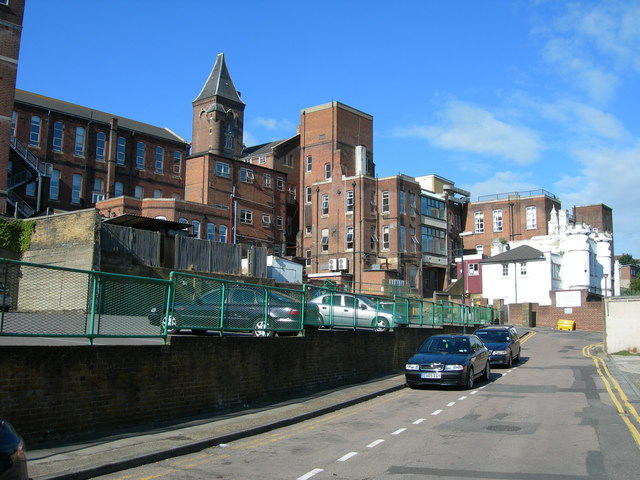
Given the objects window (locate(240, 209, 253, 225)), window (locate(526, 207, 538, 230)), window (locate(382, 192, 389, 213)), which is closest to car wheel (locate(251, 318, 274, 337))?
window (locate(240, 209, 253, 225))

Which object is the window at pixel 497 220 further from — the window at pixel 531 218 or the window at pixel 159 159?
the window at pixel 159 159

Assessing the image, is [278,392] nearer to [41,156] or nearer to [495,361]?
[495,361]

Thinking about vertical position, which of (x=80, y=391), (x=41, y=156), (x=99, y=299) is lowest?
(x=80, y=391)

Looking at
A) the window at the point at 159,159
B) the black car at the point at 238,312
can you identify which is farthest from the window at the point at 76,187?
the black car at the point at 238,312

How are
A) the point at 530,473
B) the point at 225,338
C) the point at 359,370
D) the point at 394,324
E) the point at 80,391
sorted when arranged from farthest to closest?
the point at 394,324 < the point at 359,370 < the point at 225,338 < the point at 80,391 < the point at 530,473

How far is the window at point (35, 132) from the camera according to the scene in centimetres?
5400

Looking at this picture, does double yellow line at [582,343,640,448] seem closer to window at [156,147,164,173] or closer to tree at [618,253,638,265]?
window at [156,147,164,173]

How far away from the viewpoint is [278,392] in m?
14.8

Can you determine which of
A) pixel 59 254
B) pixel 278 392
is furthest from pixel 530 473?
pixel 59 254

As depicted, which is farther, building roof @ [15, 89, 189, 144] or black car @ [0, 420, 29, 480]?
building roof @ [15, 89, 189, 144]

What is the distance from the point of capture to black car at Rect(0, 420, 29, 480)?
468 cm

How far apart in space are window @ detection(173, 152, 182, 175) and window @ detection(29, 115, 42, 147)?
14637 millimetres

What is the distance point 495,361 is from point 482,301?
125 ft

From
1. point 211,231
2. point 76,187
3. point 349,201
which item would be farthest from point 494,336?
point 76,187
